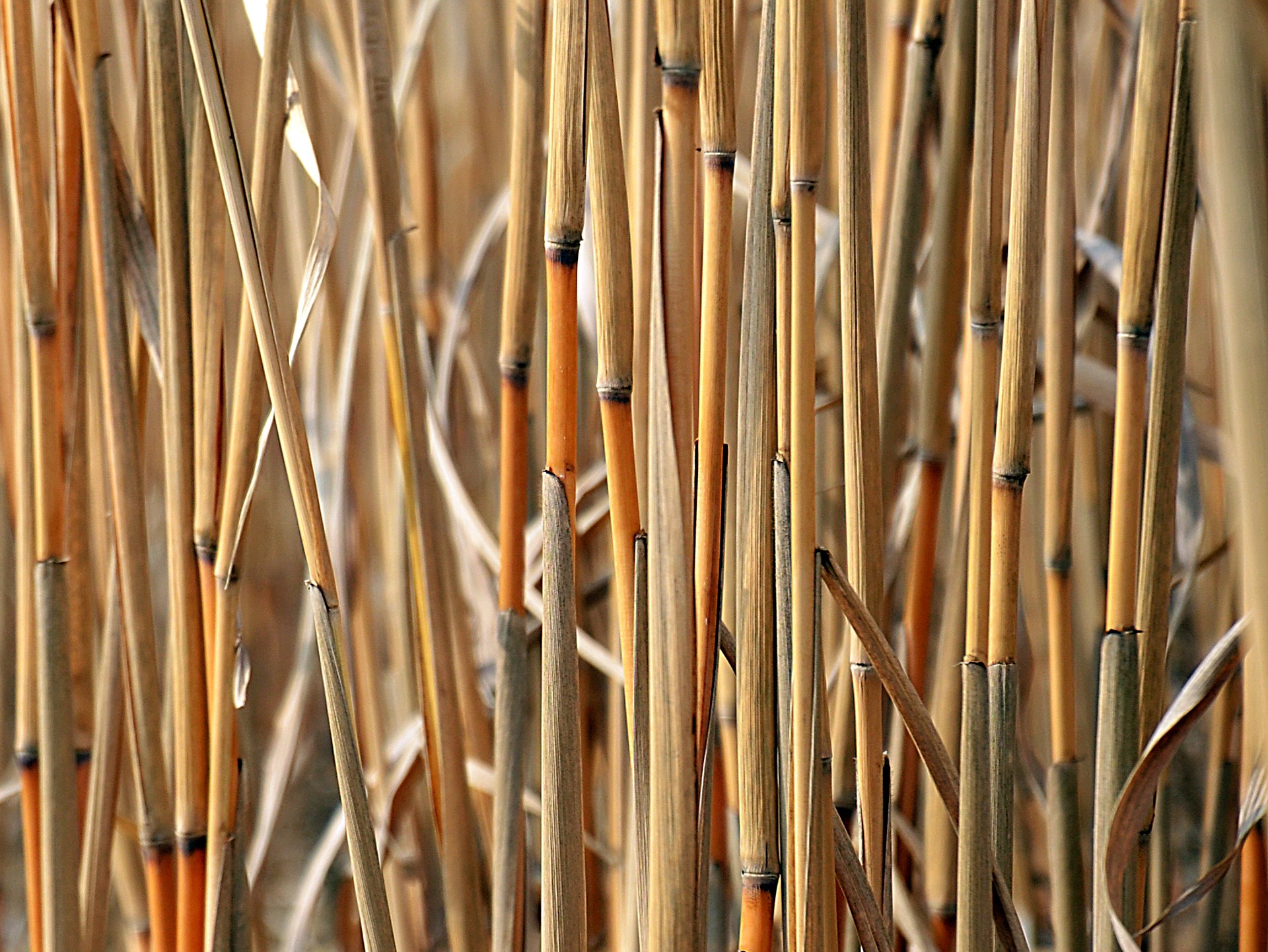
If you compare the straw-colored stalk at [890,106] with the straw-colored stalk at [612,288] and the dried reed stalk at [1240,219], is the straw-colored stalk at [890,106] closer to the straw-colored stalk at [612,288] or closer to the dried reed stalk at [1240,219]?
the straw-colored stalk at [612,288]

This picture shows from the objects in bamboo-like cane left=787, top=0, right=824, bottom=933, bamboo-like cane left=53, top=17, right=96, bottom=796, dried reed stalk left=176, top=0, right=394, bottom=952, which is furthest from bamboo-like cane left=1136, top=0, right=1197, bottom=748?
bamboo-like cane left=53, top=17, right=96, bottom=796

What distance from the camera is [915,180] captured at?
41cm

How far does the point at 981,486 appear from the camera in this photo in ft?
1.06

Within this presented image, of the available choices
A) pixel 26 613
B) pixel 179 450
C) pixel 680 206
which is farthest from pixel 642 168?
pixel 26 613

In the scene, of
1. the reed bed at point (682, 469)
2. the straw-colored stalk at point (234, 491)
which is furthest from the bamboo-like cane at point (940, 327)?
the straw-colored stalk at point (234, 491)

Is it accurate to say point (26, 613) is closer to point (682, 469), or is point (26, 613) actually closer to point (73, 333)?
point (73, 333)

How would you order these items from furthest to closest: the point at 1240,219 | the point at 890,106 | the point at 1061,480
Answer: the point at 890,106
the point at 1061,480
the point at 1240,219

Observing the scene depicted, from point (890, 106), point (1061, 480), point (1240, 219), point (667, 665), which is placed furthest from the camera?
point (890, 106)

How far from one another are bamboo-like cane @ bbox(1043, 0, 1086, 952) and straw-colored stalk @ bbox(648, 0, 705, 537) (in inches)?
5.0

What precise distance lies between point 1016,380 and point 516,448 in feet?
0.52

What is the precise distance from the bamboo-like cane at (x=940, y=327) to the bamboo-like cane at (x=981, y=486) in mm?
77

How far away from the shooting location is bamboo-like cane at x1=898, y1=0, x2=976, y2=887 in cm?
40

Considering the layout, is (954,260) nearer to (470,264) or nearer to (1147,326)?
(1147,326)

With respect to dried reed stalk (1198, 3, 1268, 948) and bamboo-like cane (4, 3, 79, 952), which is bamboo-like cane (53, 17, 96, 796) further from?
dried reed stalk (1198, 3, 1268, 948)
